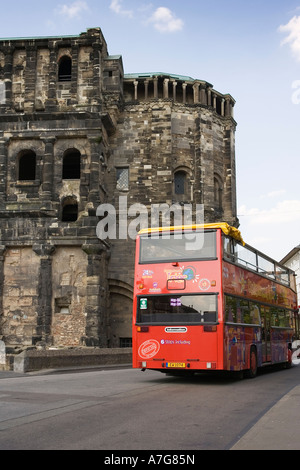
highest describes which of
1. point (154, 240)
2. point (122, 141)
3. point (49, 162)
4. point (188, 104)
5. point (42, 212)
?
point (188, 104)

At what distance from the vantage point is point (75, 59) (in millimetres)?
30891

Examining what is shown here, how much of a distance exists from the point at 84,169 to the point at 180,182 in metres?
6.57

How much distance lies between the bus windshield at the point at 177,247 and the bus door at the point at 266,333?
4.92 m

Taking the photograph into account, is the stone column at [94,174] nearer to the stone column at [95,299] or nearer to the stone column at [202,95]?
the stone column at [95,299]

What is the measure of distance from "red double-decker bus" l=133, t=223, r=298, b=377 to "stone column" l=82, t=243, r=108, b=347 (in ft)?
43.6

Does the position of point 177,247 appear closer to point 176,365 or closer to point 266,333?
point 176,365

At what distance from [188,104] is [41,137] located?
9377mm

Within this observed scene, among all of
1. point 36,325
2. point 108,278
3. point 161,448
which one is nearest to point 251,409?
point 161,448

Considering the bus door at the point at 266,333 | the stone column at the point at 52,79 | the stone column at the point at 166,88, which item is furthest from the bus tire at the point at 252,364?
the stone column at the point at 166,88

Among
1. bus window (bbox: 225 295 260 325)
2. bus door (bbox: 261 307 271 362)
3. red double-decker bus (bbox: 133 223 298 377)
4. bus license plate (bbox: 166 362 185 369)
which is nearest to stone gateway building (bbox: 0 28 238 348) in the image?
bus door (bbox: 261 307 271 362)

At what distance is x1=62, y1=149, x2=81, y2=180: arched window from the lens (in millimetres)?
31541

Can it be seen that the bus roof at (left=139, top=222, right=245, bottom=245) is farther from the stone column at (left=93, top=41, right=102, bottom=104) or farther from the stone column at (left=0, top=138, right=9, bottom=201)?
the stone column at (left=93, top=41, right=102, bottom=104)

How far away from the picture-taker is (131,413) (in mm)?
8945

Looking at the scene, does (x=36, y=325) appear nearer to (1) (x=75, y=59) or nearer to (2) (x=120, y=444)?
(1) (x=75, y=59)
